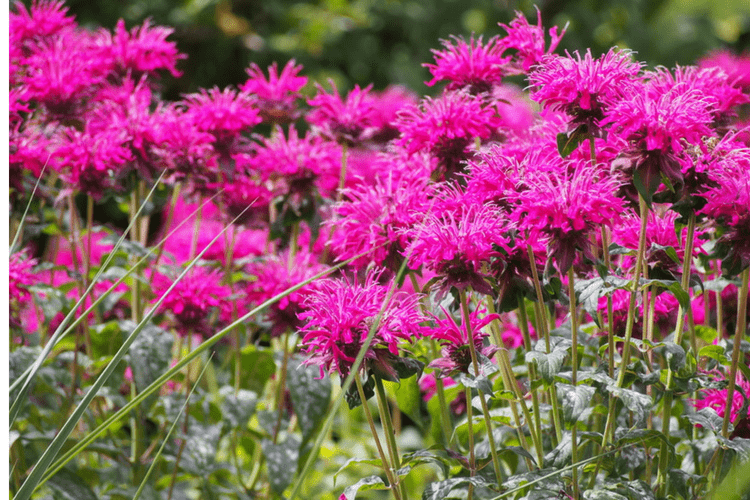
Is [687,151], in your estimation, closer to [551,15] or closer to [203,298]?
[203,298]

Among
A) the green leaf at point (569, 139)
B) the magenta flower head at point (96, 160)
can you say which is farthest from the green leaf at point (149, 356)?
the green leaf at point (569, 139)

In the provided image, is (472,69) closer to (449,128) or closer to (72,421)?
(449,128)

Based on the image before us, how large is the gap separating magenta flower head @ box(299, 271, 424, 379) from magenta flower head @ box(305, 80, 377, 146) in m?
0.48

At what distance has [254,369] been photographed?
4.38ft

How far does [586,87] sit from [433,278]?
A: 0.76 ft

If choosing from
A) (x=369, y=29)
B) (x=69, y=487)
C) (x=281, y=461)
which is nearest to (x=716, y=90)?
(x=281, y=461)

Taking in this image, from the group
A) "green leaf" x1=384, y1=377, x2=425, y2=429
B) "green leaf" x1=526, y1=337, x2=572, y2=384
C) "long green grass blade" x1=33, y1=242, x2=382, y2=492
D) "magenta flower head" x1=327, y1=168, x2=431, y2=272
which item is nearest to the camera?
"long green grass blade" x1=33, y1=242, x2=382, y2=492

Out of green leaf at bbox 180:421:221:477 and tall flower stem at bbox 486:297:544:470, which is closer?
tall flower stem at bbox 486:297:544:470

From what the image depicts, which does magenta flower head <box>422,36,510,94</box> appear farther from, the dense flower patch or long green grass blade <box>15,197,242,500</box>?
long green grass blade <box>15,197,242,500</box>

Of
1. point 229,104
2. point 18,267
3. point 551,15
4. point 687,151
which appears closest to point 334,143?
point 229,104

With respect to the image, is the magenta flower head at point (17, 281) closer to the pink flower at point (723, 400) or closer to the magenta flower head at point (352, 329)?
the magenta flower head at point (352, 329)

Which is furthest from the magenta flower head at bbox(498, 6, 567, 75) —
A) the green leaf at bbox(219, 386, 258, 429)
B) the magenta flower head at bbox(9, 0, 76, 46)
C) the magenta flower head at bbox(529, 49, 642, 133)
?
the magenta flower head at bbox(9, 0, 76, 46)

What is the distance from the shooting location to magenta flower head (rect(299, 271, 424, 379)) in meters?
0.71

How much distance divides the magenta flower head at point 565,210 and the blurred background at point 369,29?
Result: 88.4 inches
